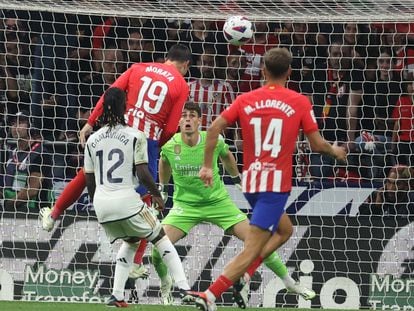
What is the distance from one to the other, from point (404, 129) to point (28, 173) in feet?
15.5

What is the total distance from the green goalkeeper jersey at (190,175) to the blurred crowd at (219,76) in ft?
6.41

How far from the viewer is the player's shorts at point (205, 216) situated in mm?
13305

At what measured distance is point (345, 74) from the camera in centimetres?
1594

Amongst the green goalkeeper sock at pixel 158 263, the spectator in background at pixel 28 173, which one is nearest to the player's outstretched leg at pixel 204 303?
the green goalkeeper sock at pixel 158 263

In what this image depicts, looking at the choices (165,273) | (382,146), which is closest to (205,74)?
(382,146)

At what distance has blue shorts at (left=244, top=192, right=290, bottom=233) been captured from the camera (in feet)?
33.2

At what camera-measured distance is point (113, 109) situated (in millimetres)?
10852

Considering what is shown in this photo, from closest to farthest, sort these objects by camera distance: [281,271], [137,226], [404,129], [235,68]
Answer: [137,226]
[281,271]
[404,129]
[235,68]

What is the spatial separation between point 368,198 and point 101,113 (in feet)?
14.5

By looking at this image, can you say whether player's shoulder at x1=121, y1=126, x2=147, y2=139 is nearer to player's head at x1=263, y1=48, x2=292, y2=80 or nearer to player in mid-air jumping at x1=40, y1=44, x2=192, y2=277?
player in mid-air jumping at x1=40, y1=44, x2=192, y2=277

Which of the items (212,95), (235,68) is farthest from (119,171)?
(235,68)

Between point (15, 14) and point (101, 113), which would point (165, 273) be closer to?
point (101, 113)

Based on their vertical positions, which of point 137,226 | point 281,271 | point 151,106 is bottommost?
point 281,271

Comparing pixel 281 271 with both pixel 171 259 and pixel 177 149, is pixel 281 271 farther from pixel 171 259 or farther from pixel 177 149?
pixel 177 149
